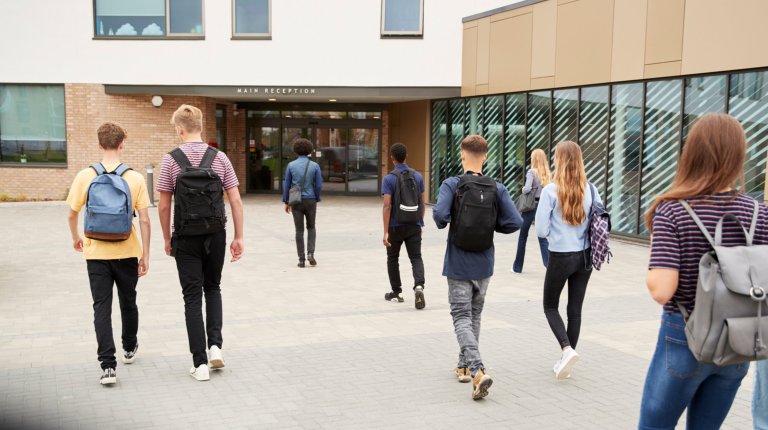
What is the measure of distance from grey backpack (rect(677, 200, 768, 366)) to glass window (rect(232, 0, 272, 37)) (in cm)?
1776

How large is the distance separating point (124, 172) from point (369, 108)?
18472mm

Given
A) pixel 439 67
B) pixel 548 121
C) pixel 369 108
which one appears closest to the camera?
pixel 548 121

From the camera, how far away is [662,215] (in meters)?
2.77

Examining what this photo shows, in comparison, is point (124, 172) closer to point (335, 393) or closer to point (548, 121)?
point (335, 393)

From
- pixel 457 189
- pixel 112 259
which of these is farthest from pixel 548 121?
pixel 112 259

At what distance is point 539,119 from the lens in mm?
15852

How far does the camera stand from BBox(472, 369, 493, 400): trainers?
4598 millimetres

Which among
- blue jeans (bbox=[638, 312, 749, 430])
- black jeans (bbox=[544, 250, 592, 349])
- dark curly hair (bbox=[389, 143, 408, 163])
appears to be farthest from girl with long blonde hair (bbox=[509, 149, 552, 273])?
blue jeans (bbox=[638, 312, 749, 430])

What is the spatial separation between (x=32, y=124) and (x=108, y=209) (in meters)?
17.3

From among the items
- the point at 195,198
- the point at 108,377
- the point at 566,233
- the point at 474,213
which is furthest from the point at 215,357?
the point at 566,233

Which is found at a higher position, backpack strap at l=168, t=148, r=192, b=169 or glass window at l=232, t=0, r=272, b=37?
glass window at l=232, t=0, r=272, b=37

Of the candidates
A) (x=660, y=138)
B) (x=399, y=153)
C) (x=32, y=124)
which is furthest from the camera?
(x=32, y=124)

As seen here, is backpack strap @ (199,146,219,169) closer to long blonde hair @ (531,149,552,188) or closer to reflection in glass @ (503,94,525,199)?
long blonde hair @ (531,149,552,188)

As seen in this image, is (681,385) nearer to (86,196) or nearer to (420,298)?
(86,196)
